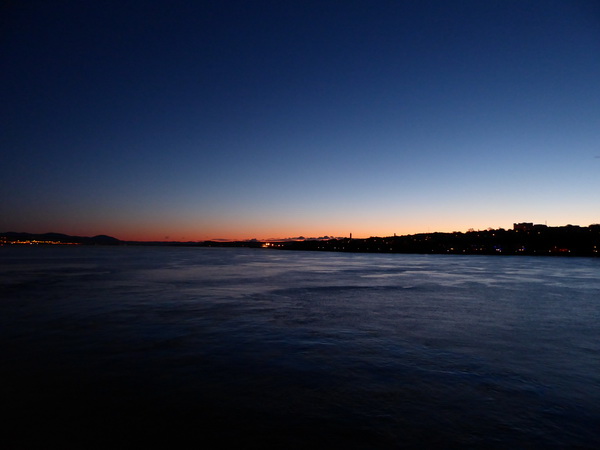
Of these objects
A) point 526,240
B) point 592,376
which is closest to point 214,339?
point 592,376

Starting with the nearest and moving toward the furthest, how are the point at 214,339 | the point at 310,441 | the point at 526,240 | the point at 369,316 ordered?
the point at 310,441 < the point at 214,339 < the point at 369,316 < the point at 526,240

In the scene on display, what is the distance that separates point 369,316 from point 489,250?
160130 millimetres

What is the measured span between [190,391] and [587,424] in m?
7.61

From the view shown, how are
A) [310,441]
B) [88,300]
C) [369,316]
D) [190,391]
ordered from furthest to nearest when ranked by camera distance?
[88,300] < [369,316] < [190,391] < [310,441]

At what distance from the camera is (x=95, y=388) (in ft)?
23.6

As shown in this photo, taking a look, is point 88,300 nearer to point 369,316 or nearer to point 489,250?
point 369,316

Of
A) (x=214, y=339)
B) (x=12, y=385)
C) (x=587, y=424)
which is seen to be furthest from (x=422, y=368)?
(x=12, y=385)

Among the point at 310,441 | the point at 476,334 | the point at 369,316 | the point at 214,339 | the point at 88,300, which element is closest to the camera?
the point at 310,441

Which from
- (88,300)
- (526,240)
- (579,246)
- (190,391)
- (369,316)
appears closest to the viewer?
(190,391)

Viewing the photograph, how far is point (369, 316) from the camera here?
1525cm

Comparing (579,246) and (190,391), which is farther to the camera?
(579,246)

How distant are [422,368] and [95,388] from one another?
7680 millimetres

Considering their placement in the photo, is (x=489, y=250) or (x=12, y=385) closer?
(x=12, y=385)

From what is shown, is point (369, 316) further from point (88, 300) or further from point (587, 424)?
point (88, 300)
